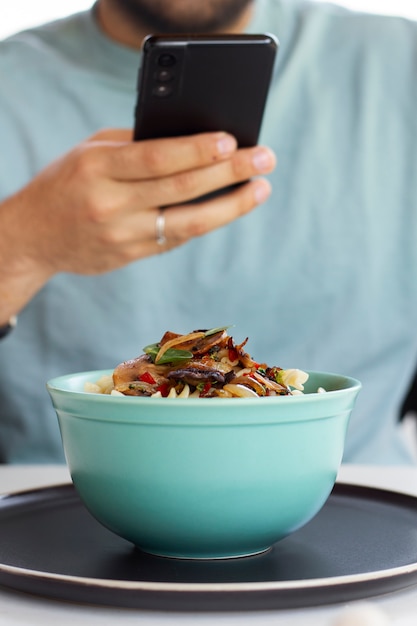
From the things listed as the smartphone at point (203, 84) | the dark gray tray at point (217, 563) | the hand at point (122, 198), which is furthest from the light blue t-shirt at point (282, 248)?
the dark gray tray at point (217, 563)

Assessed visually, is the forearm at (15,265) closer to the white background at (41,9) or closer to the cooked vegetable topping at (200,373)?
the cooked vegetable topping at (200,373)

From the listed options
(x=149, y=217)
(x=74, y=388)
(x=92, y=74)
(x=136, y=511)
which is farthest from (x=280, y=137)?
(x=136, y=511)

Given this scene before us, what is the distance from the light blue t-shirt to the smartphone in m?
0.53

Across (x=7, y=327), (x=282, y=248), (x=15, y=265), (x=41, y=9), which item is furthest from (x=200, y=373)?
(x=41, y=9)

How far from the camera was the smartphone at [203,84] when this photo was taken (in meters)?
1.13

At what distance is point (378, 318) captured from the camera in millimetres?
1833

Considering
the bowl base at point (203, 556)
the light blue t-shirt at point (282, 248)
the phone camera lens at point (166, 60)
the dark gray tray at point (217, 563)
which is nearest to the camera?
the dark gray tray at point (217, 563)

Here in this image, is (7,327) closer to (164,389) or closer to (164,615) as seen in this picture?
(164,389)

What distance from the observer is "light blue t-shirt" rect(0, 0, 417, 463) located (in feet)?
5.79

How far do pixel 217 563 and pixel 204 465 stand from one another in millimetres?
77

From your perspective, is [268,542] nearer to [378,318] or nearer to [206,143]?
[206,143]

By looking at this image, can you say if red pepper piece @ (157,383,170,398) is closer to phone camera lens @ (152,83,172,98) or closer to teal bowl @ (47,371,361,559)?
teal bowl @ (47,371,361,559)

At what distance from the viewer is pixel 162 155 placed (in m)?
1.13

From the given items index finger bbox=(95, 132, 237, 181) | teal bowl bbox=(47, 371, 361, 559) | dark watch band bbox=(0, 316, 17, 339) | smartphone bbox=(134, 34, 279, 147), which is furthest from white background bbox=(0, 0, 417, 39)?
teal bowl bbox=(47, 371, 361, 559)
